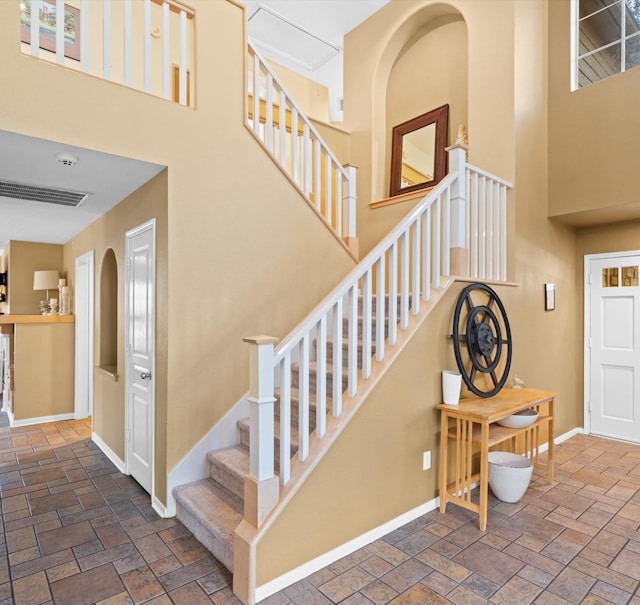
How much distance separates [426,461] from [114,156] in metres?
2.91

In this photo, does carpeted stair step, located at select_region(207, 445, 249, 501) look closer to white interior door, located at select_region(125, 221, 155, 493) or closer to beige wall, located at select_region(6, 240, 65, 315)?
white interior door, located at select_region(125, 221, 155, 493)

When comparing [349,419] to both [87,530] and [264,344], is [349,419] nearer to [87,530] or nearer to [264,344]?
[264,344]

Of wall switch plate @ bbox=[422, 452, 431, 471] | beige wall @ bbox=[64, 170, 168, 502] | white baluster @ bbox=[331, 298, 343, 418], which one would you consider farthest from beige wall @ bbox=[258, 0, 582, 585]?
beige wall @ bbox=[64, 170, 168, 502]

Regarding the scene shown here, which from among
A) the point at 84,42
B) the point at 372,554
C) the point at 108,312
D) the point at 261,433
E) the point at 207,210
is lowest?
the point at 372,554

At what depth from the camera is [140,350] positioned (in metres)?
3.36

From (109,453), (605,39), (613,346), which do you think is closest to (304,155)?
(605,39)

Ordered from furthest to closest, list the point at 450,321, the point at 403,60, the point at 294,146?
the point at 403,60 → the point at 294,146 → the point at 450,321

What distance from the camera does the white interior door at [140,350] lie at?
3.15 m

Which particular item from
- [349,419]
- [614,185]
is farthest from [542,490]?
[614,185]

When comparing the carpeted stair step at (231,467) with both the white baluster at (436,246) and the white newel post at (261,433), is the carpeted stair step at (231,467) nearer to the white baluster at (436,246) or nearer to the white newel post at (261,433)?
the white newel post at (261,433)

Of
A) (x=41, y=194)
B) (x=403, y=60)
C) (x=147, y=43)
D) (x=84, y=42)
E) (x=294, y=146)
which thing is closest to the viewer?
(x=84, y=42)

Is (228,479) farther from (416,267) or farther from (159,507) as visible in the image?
(416,267)

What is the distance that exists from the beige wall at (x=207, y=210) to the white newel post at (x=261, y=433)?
39.3 inches

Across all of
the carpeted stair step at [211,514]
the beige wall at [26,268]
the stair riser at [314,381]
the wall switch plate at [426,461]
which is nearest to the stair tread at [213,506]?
the carpeted stair step at [211,514]
